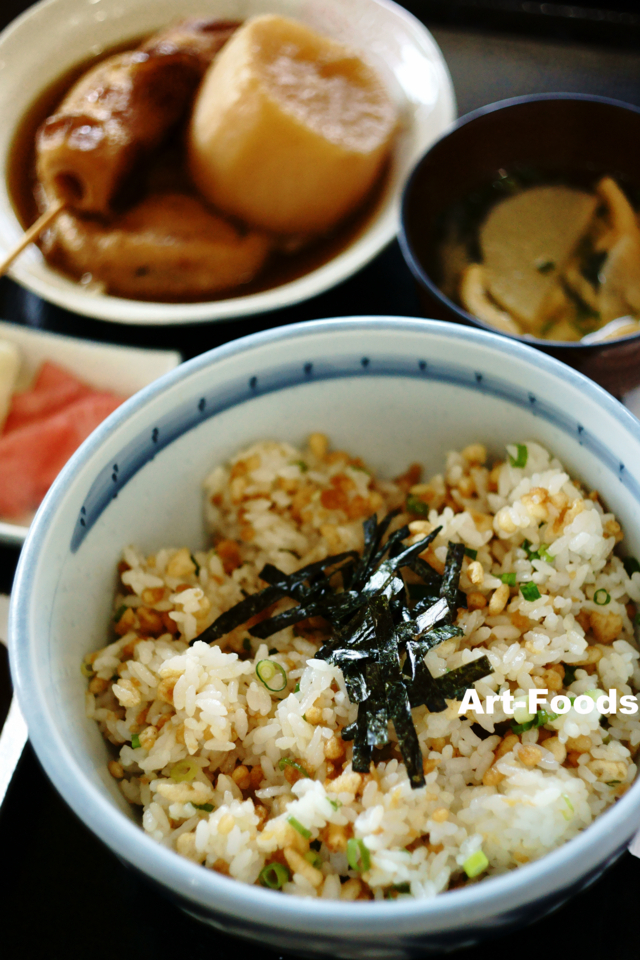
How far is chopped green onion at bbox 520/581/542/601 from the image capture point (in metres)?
1.14

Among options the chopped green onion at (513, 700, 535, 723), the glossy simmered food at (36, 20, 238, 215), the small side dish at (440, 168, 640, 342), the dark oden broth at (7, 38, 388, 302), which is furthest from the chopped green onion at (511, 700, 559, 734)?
the glossy simmered food at (36, 20, 238, 215)

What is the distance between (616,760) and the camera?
1027 millimetres

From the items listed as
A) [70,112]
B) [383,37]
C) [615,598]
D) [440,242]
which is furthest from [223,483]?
[383,37]

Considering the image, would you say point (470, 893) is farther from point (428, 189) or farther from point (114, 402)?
point (428, 189)

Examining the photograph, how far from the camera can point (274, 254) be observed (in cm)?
227

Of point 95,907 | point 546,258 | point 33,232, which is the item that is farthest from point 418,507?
point 33,232

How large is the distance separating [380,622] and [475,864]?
35 cm

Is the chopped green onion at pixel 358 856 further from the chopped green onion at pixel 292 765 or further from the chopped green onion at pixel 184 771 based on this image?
the chopped green onion at pixel 184 771

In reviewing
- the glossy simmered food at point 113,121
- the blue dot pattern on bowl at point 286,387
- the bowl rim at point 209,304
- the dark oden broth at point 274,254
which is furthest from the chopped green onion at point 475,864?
the glossy simmered food at point 113,121

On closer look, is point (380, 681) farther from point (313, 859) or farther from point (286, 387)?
point (286, 387)

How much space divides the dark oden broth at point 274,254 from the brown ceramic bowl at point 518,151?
1.08 feet

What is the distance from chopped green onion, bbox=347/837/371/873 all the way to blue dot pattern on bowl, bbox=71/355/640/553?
0.55 m

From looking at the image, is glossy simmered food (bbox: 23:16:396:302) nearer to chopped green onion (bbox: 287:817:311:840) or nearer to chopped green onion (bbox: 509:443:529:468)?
chopped green onion (bbox: 509:443:529:468)

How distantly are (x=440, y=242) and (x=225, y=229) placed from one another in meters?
0.61
